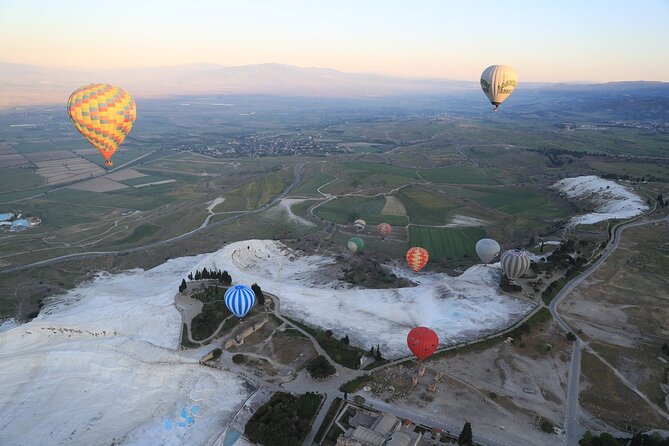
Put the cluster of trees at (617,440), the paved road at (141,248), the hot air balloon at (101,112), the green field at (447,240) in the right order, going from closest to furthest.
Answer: the cluster of trees at (617,440), the hot air balloon at (101,112), the paved road at (141,248), the green field at (447,240)

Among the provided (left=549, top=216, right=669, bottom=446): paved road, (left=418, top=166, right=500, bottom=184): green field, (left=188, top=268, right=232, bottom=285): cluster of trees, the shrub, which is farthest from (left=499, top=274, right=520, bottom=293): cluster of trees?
(left=418, top=166, right=500, bottom=184): green field

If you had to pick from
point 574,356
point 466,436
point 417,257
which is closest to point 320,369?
point 466,436

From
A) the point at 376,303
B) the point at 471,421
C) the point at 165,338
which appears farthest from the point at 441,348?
the point at 165,338

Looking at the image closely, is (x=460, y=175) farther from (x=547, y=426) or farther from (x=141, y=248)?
(x=547, y=426)

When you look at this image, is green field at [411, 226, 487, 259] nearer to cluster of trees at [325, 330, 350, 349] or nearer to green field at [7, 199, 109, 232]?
cluster of trees at [325, 330, 350, 349]

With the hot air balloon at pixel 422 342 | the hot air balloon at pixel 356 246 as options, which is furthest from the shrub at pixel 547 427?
the hot air balloon at pixel 356 246

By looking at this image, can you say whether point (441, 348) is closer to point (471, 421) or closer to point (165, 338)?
point (471, 421)

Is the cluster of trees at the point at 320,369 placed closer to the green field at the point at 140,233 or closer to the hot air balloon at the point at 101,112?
the hot air balloon at the point at 101,112
